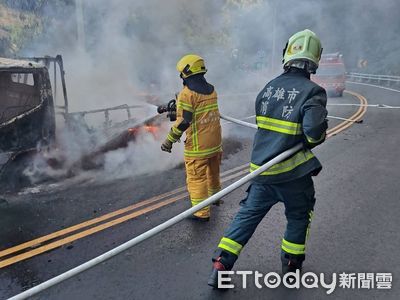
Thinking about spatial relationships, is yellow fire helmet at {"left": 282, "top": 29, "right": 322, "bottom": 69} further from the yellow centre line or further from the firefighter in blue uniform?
the yellow centre line

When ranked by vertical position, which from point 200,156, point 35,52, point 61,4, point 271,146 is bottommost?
point 200,156

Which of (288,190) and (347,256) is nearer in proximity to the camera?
(288,190)

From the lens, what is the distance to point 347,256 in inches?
142

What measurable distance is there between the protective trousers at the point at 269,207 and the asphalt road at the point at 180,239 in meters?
0.33

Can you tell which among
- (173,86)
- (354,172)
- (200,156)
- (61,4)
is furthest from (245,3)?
(200,156)

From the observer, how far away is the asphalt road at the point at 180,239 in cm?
316

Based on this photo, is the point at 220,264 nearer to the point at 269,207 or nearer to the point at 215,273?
the point at 215,273

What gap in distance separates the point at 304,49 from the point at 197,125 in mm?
1638

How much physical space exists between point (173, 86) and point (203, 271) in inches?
396

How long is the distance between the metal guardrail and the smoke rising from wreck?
282 inches

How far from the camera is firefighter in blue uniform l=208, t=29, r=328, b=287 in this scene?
2.84 meters

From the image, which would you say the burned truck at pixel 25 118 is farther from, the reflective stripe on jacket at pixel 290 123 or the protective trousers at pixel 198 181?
the reflective stripe on jacket at pixel 290 123

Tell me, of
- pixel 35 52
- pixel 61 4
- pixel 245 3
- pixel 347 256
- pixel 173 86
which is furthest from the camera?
pixel 245 3

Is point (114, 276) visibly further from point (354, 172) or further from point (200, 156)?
point (354, 172)
